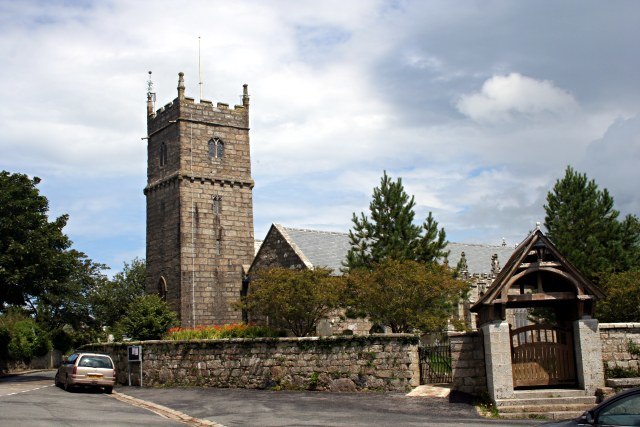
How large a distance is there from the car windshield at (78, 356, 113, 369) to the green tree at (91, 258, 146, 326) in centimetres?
3423

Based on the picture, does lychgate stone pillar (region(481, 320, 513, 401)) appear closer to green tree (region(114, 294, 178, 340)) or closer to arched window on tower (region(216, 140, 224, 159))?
green tree (region(114, 294, 178, 340))

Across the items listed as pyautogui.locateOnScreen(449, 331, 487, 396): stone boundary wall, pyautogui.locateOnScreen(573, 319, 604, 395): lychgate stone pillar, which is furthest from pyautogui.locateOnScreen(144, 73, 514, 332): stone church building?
pyautogui.locateOnScreen(573, 319, 604, 395): lychgate stone pillar

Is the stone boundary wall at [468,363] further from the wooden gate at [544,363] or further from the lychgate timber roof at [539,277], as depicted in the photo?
the lychgate timber roof at [539,277]

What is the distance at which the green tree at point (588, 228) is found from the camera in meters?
31.9

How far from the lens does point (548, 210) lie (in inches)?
1346

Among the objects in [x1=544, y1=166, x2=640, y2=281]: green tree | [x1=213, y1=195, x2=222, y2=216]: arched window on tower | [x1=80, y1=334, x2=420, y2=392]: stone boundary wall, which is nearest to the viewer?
[x1=80, y1=334, x2=420, y2=392]: stone boundary wall

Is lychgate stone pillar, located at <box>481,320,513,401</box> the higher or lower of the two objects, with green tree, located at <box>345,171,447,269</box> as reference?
lower

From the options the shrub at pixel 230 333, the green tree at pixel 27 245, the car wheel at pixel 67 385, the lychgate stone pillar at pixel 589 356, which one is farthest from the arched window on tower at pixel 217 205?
the lychgate stone pillar at pixel 589 356

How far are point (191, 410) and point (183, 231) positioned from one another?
24.3 m

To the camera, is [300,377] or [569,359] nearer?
[569,359]

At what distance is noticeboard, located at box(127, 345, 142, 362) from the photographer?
89.4 feet

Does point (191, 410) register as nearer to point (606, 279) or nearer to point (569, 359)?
point (569, 359)

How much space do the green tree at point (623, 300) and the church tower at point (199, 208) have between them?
2292 cm

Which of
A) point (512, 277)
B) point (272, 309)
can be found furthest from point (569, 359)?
point (272, 309)
